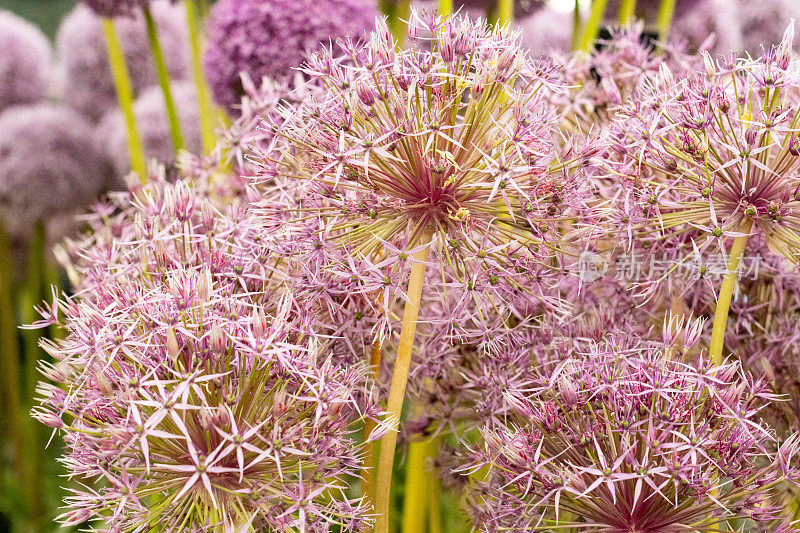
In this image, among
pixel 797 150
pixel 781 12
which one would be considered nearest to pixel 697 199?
pixel 797 150

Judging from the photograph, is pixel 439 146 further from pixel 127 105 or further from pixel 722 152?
pixel 127 105

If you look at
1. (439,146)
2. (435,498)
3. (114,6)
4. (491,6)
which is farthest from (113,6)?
(435,498)

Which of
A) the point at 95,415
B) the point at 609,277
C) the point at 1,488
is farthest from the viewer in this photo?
the point at 1,488

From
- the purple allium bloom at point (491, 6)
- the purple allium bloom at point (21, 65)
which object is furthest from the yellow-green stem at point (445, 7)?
the purple allium bloom at point (21, 65)

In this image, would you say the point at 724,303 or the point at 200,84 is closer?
the point at 724,303

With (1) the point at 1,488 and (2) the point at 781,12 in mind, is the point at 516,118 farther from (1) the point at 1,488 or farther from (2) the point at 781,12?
(1) the point at 1,488

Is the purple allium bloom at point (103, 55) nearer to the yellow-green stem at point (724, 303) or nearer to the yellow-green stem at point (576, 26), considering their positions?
the yellow-green stem at point (576, 26)
